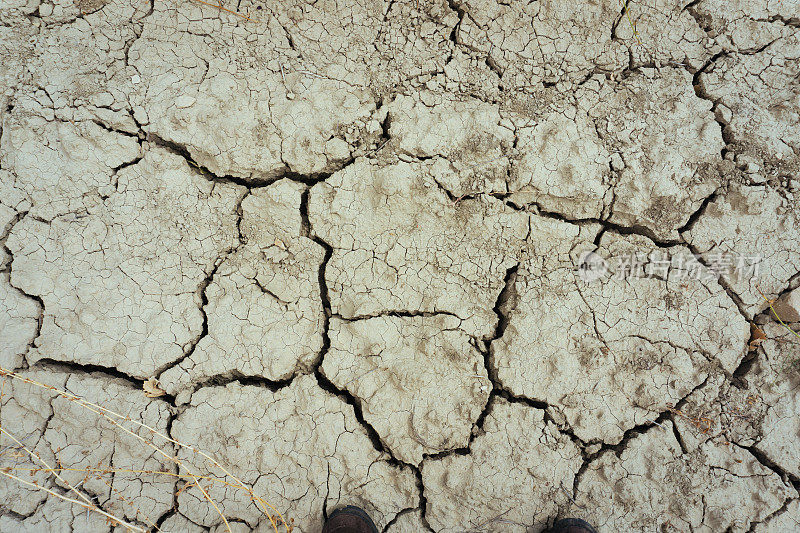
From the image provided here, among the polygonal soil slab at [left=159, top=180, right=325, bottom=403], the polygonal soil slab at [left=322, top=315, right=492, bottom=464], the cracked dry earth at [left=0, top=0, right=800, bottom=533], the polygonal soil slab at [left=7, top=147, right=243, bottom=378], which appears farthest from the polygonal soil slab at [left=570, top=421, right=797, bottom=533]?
the polygonal soil slab at [left=7, top=147, right=243, bottom=378]

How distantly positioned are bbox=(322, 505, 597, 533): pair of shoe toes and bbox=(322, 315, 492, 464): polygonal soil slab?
305 millimetres

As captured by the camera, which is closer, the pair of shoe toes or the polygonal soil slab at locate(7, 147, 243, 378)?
the pair of shoe toes

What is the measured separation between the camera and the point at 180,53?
2361 mm

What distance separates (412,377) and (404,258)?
0.57 meters

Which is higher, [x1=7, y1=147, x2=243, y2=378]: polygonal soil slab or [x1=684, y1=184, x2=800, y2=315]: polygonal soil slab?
[x1=684, y1=184, x2=800, y2=315]: polygonal soil slab

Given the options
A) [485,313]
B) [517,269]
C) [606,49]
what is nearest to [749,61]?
[606,49]

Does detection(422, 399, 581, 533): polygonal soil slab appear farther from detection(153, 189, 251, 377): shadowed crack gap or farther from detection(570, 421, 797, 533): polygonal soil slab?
detection(153, 189, 251, 377): shadowed crack gap

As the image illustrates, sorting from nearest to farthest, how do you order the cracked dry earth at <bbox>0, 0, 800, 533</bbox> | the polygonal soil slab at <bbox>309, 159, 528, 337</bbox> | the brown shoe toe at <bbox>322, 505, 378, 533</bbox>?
the brown shoe toe at <bbox>322, 505, 378, 533</bbox> → the cracked dry earth at <bbox>0, 0, 800, 533</bbox> → the polygonal soil slab at <bbox>309, 159, 528, 337</bbox>

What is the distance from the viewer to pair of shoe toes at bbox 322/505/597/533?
2.04 m

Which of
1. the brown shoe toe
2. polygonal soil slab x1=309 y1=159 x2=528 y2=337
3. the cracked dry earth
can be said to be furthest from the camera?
polygonal soil slab x1=309 y1=159 x2=528 y2=337

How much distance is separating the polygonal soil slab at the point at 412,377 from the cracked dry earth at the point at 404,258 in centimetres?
1

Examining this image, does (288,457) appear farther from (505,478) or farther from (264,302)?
(505,478)

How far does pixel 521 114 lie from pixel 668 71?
82 cm

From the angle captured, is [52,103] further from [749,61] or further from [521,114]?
[749,61]
